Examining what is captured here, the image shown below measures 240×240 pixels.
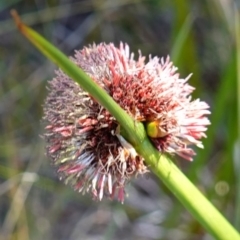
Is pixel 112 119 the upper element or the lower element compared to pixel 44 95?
lower

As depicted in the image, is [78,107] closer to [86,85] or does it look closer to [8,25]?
[86,85]

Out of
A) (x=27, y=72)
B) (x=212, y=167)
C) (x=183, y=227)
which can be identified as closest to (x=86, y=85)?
(x=183, y=227)

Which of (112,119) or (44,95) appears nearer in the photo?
(112,119)

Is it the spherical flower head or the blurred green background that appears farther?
the blurred green background

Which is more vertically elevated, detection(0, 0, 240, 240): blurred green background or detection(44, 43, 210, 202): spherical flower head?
detection(0, 0, 240, 240): blurred green background
